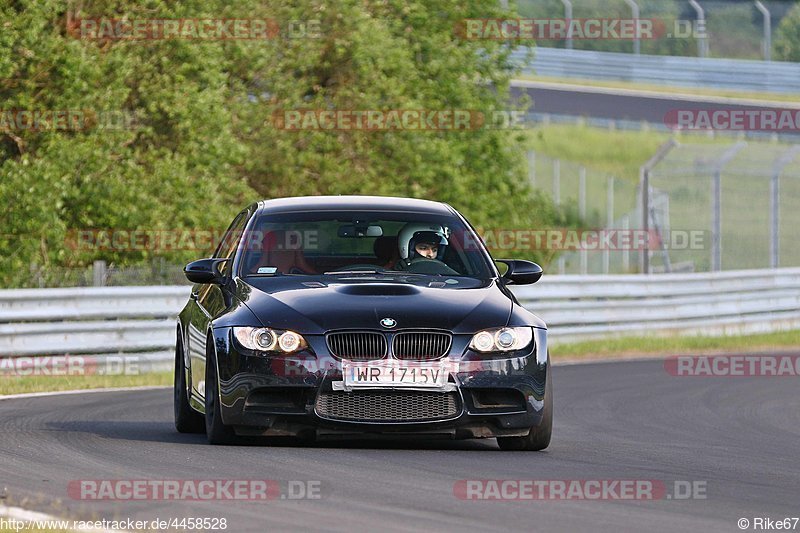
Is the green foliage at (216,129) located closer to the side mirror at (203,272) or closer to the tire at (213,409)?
the side mirror at (203,272)

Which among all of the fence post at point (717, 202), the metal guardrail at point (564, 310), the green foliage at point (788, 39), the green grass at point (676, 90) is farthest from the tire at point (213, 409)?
the green foliage at point (788, 39)

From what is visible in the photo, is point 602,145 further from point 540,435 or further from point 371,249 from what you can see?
point 540,435

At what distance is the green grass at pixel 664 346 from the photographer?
23.4 metres

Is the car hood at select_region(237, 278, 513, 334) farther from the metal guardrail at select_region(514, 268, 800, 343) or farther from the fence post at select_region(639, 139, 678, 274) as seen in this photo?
the fence post at select_region(639, 139, 678, 274)

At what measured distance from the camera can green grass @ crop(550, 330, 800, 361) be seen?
76.7ft

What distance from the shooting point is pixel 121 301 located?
19.1 m

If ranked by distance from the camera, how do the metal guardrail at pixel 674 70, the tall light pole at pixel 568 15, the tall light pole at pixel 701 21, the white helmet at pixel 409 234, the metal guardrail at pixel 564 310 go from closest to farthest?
the white helmet at pixel 409 234 → the metal guardrail at pixel 564 310 → the tall light pole at pixel 701 21 → the tall light pole at pixel 568 15 → the metal guardrail at pixel 674 70

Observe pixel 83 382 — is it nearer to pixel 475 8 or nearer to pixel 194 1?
pixel 194 1

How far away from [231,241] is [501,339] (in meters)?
2.74

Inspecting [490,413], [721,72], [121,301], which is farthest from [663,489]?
[721,72]

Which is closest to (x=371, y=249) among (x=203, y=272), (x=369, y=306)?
(x=203, y=272)

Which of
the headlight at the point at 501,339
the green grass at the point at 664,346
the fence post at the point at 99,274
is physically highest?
the headlight at the point at 501,339

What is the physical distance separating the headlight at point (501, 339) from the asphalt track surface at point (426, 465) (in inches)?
23.5

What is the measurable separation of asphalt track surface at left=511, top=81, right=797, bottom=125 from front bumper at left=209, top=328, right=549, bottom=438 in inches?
1744
